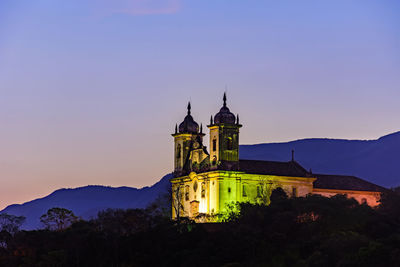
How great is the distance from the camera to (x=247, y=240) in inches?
3526

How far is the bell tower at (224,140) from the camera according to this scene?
350ft

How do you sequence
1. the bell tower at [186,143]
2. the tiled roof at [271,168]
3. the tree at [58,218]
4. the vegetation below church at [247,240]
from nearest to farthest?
the vegetation below church at [247,240] < the tiled roof at [271,168] < the bell tower at [186,143] < the tree at [58,218]

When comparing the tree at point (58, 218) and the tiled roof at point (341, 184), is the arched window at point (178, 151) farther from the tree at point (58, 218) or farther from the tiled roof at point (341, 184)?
the tree at point (58, 218)

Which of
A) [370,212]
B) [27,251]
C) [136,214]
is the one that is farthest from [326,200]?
[27,251]

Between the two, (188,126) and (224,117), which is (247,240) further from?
(188,126)

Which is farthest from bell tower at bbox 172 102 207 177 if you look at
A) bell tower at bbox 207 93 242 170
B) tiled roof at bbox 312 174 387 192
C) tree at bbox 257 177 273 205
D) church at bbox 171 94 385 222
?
tiled roof at bbox 312 174 387 192

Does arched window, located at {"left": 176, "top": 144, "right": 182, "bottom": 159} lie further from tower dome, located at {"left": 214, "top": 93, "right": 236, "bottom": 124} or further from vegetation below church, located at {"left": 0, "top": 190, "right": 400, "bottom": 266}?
vegetation below church, located at {"left": 0, "top": 190, "right": 400, "bottom": 266}

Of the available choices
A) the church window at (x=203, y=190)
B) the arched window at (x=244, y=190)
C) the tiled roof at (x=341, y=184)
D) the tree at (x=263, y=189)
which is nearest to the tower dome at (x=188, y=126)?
the church window at (x=203, y=190)

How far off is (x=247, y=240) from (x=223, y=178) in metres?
16.6

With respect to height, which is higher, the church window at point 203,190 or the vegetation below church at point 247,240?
the church window at point 203,190

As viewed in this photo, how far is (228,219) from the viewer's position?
10044cm

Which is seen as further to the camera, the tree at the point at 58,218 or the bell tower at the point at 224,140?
the tree at the point at 58,218

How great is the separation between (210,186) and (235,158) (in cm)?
441

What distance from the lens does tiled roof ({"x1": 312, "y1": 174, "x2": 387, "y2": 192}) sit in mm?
114812
